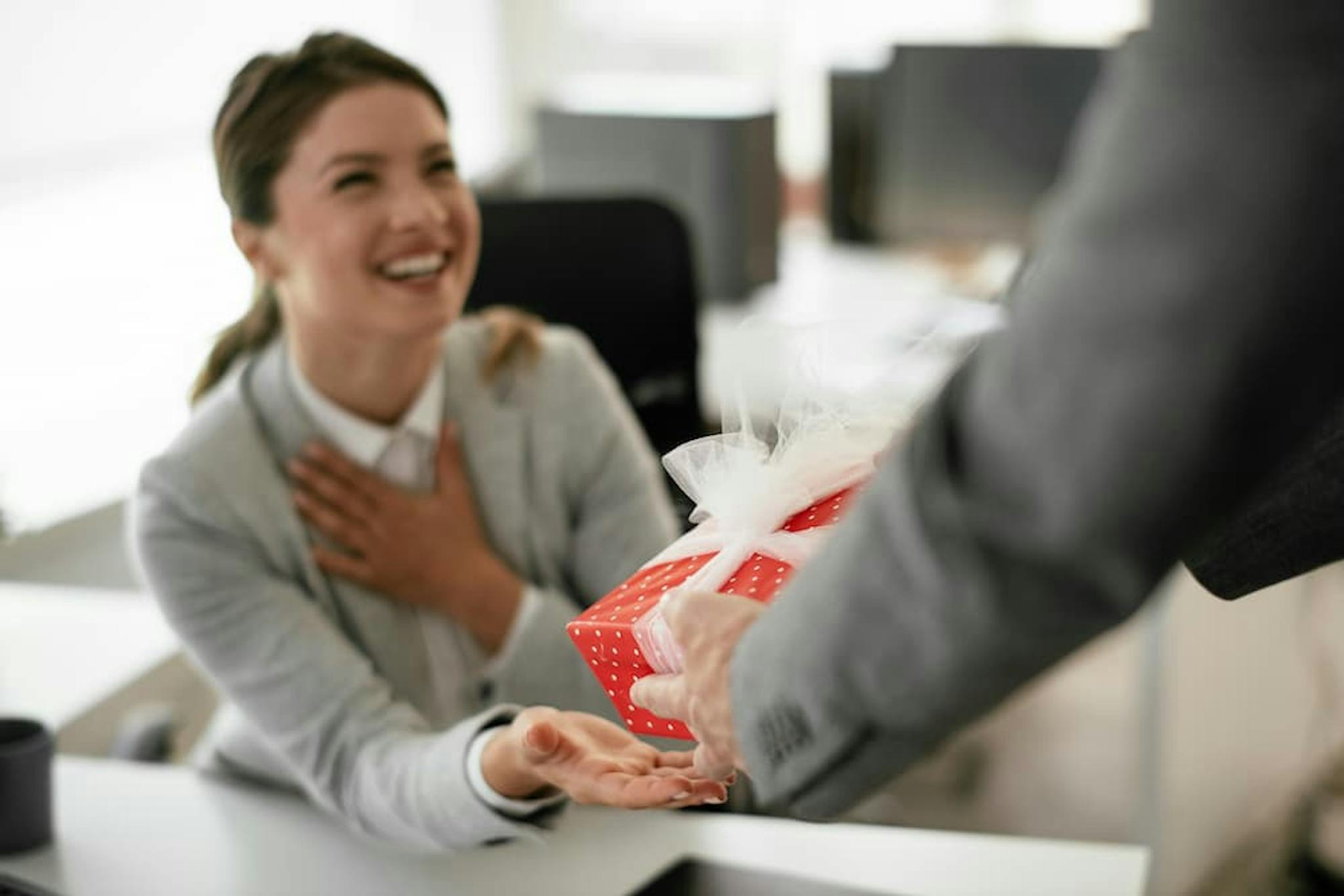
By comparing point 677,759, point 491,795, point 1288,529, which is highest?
point 1288,529

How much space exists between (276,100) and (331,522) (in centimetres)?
33

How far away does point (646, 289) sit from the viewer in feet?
A: 5.72

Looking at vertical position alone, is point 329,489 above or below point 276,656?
above

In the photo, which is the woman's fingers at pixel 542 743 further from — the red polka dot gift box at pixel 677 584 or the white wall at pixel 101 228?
the white wall at pixel 101 228

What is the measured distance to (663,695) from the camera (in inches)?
29.4

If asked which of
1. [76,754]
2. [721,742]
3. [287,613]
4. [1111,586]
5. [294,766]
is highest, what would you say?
[1111,586]

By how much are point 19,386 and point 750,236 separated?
53.9 inches

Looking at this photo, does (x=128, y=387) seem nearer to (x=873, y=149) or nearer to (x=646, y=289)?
(x=646, y=289)

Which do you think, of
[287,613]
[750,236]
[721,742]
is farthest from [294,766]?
[750,236]

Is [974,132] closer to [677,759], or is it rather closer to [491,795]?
[491,795]

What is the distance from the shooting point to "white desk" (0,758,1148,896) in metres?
1.07

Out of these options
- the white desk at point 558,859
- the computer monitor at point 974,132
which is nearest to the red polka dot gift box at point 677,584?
the white desk at point 558,859

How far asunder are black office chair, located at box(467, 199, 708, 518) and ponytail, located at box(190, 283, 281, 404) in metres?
0.43

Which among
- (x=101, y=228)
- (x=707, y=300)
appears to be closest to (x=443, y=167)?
(x=101, y=228)
